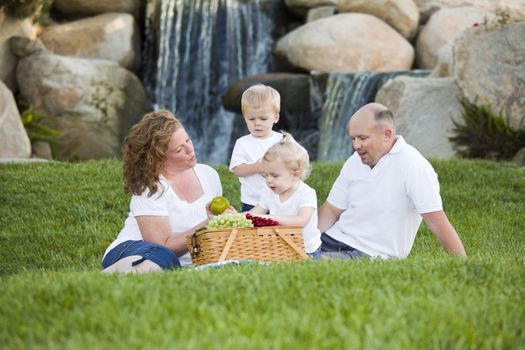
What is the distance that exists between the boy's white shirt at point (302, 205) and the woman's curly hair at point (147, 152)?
837 mm

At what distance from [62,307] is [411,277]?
1.99 metres

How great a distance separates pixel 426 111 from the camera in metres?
14.5

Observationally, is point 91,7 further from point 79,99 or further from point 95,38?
point 79,99

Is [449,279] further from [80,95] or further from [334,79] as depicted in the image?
[80,95]

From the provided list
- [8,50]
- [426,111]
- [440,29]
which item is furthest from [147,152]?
[440,29]

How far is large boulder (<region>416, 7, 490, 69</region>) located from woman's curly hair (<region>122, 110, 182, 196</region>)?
14.2 metres

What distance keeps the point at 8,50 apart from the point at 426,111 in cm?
865

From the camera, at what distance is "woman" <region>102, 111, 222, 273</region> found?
5922 millimetres

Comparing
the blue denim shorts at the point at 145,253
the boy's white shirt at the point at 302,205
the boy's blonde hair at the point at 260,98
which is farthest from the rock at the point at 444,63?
the blue denim shorts at the point at 145,253

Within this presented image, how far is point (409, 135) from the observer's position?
47.3 ft

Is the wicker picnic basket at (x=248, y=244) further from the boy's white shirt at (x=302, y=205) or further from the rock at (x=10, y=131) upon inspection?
the rock at (x=10, y=131)

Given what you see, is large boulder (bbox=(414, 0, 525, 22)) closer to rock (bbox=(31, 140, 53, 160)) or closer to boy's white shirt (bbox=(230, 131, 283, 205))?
rock (bbox=(31, 140, 53, 160))

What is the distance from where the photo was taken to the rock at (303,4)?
2053 centimetres

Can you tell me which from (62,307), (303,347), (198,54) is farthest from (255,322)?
(198,54)
